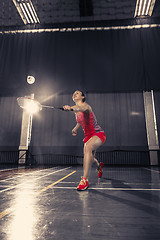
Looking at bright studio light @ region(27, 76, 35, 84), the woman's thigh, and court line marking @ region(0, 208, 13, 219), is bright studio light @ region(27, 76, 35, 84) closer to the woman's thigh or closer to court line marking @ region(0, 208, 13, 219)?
the woman's thigh

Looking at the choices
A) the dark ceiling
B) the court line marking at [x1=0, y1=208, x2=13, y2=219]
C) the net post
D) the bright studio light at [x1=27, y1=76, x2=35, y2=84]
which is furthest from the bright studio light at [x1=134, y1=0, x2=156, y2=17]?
the court line marking at [x1=0, y1=208, x2=13, y2=219]

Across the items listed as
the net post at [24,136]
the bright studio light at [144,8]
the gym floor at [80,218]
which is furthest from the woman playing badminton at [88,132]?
the bright studio light at [144,8]

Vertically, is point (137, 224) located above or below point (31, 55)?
below

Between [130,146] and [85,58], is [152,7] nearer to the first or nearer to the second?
[85,58]

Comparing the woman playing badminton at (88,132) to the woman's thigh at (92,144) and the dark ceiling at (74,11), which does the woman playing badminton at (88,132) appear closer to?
the woman's thigh at (92,144)

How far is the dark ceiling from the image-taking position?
31.6 ft

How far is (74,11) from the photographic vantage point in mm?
10219

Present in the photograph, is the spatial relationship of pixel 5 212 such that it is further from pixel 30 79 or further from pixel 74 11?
pixel 74 11

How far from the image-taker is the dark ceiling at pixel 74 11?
9617 mm

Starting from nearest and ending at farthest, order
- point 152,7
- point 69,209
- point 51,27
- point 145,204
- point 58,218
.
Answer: point 58,218, point 69,209, point 145,204, point 152,7, point 51,27

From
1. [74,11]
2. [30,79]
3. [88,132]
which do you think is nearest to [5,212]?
[88,132]

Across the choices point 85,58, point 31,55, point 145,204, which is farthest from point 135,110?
point 145,204

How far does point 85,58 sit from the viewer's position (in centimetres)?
945

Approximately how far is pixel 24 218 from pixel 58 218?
24 centimetres
